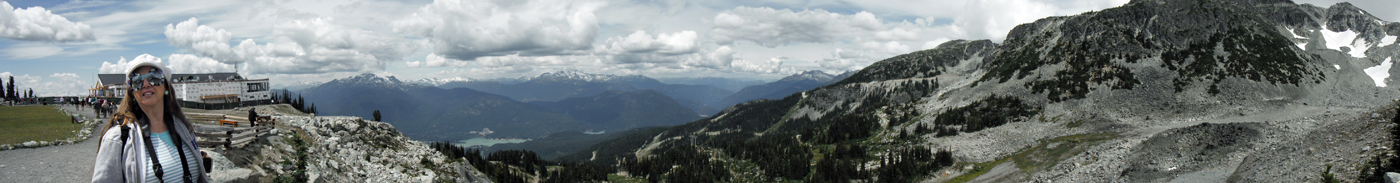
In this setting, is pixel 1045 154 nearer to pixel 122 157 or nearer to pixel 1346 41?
pixel 122 157

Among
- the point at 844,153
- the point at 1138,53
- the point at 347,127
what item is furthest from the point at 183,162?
the point at 1138,53

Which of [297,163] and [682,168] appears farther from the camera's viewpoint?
[682,168]

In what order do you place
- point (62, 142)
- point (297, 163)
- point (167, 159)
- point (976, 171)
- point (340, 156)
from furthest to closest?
point (976, 171)
point (340, 156)
point (62, 142)
point (297, 163)
point (167, 159)

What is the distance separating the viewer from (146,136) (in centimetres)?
644

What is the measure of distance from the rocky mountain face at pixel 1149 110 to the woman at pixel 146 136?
174 ft

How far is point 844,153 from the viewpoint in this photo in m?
99.9

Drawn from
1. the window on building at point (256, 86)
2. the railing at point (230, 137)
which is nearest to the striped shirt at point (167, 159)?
the railing at point (230, 137)

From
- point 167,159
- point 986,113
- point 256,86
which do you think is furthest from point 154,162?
point 986,113

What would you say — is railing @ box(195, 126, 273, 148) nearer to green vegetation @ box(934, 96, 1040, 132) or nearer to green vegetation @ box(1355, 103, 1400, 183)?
green vegetation @ box(1355, 103, 1400, 183)

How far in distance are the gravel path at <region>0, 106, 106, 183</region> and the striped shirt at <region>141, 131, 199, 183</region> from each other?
16.6 meters

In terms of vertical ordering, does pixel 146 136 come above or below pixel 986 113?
above

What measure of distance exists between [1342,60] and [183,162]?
144454mm

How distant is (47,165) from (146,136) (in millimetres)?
20040

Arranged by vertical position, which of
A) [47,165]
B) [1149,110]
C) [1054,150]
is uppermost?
[47,165]
